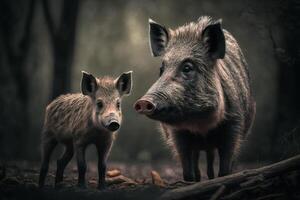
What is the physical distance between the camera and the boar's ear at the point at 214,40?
7.45 m

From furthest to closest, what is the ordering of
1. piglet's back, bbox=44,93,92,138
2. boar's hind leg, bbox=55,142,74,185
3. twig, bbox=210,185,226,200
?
boar's hind leg, bbox=55,142,74,185
piglet's back, bbox=44,93,92,138
twig, bbox=210,185,226,200

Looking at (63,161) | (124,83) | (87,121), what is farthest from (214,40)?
(63,161)

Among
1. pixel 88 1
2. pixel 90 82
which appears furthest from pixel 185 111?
pixel 88 1

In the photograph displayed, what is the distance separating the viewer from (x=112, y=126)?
7.56 meters

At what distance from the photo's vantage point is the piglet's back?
8359 millimetres

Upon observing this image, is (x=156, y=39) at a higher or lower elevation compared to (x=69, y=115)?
higher

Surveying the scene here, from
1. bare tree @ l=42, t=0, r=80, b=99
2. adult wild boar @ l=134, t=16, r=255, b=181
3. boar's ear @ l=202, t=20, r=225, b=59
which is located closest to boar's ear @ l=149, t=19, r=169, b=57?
adult wild boar @ l=134, t=16, r=255, b=181

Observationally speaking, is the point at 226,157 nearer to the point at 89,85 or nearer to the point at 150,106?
the point at 150,106

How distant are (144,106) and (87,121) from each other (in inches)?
79.1

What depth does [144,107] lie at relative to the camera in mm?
6430

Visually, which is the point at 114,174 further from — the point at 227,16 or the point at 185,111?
the point at 227,16

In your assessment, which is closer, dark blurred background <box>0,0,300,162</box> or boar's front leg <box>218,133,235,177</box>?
boar's front leg <box>218,133,235,177</box>

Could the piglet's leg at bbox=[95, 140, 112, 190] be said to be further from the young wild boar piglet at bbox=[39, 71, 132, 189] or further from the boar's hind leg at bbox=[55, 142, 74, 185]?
the boar's hind leg at bbox=[55, 142, 74, 185]

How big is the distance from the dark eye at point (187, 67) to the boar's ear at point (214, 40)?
1.23 feet
